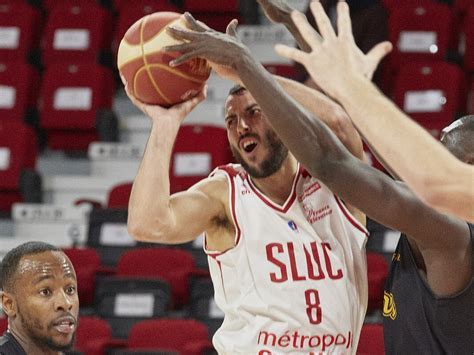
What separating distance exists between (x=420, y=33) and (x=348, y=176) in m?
6.15

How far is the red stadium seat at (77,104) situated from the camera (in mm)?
9469

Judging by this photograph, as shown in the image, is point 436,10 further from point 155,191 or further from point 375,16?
point 155,191

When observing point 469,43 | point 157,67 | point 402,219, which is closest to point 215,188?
point 157,67

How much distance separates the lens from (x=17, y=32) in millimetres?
10133

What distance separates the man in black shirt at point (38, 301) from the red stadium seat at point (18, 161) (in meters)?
5.02

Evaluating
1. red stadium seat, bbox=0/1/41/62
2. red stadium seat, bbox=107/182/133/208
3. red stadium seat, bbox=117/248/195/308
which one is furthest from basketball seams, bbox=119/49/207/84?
red stadium seat, bbox=0/1/41/62

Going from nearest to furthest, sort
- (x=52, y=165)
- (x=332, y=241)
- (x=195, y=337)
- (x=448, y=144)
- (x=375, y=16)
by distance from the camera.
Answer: (x=448, y=144) < (x=332, y=241) < (x=195, y=337) < (x=375, y=16) < (x=52, y=165)

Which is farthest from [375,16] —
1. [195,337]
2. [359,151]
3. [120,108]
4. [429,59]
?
[359,151]

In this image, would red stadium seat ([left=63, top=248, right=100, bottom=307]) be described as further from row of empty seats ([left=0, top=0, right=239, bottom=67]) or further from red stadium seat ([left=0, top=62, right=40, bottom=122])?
row of empty seats ([left=0, top=0, right=239, bottom=67])

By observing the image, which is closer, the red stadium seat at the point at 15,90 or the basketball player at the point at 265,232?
the basketball player at the point at 265,232

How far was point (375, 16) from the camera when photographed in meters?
8.86

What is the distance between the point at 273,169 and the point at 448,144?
0.70 meters

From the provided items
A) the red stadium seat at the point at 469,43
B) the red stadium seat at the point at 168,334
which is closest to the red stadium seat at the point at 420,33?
the red stadium seat at the point at 469,43

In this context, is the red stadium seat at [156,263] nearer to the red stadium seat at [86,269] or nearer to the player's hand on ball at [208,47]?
the red stadium seat at [86,269]
